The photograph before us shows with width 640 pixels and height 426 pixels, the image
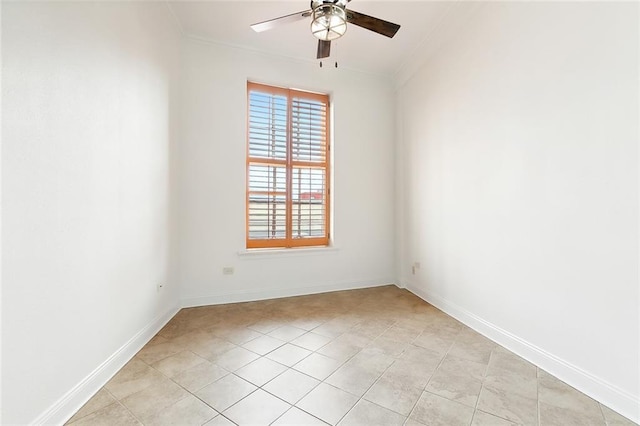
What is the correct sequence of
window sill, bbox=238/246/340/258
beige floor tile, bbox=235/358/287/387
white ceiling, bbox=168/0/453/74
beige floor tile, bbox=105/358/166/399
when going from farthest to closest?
window sill, bbox=238/246/340/258 < white ceiling, bbox=168/0/453/74 < beige floor tile, bbox=235/358/287/387 < beige floor tile, bbox=105/358/166/399

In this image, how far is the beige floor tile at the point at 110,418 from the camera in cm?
142

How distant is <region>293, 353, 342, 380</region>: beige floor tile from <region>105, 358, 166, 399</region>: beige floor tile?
97cm

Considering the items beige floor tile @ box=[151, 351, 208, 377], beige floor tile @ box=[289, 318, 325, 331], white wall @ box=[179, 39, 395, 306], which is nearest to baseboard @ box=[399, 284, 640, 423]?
beige floor tile @ box=[289, 318, 325, 331]

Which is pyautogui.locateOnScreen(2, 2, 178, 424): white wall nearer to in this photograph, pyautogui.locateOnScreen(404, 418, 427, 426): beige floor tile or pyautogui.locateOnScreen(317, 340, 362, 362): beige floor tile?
pyautogui.locateOnScreen(317, 340, 362, 362): beige floor tile

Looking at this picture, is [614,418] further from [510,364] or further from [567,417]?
[510,364]

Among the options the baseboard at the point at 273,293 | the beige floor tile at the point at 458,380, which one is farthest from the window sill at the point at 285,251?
the beige floor tile at the point at 458,380

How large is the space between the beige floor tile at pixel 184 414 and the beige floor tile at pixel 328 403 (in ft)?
1.74

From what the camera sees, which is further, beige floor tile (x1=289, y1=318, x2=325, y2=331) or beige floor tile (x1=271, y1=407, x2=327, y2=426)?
beige floor tile (x1=289, y1=318, x2=325, y2=331)

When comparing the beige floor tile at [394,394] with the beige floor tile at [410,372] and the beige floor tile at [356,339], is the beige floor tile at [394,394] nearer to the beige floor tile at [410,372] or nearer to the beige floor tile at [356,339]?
the beige floor tile at [410,372]

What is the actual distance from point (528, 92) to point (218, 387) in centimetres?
317

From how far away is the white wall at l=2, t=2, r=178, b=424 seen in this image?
119 cm

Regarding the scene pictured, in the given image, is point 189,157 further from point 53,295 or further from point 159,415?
point 159,415

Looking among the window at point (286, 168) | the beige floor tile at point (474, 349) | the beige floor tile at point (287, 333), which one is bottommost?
the beige floor tile at point (287, 333)

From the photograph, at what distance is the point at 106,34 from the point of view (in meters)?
1.80
